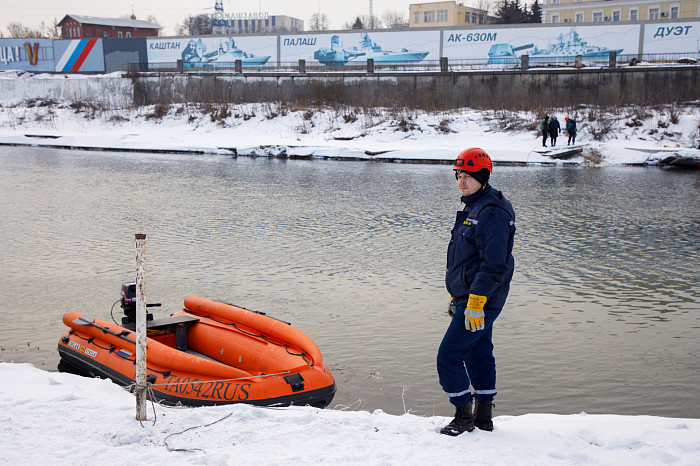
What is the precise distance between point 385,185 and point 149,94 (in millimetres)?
29403

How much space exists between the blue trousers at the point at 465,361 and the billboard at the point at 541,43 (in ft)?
127

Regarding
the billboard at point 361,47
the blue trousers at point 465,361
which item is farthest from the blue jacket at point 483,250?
the billboard at point 361,47

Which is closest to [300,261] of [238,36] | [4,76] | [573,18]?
[238,36]

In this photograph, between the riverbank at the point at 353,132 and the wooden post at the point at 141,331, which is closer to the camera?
the wooden post at the point at 141,331

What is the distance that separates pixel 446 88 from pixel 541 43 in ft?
21.4

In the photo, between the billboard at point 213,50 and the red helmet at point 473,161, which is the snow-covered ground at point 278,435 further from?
the billboard at point 213,50

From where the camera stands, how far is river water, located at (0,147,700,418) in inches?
267

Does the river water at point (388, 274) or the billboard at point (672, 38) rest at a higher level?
the billboard at point (672, 38)

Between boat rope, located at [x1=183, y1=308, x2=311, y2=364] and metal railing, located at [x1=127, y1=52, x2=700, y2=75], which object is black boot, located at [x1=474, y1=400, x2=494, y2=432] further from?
metal railing, located at [x1=127, y1=52, x2=700, y2=75]

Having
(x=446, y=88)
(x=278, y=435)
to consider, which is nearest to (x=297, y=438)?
(x=278, y=435)

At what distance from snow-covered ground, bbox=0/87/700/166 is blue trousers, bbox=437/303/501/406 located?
25.6 metres

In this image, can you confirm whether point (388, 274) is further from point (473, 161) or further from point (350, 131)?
point (350, 131)

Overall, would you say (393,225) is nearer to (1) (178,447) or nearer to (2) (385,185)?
(2) (385,185)

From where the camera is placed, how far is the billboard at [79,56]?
1946 inches
